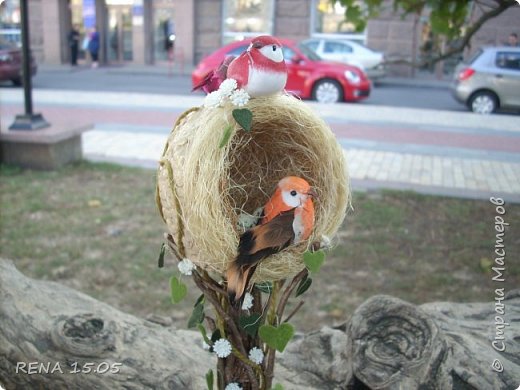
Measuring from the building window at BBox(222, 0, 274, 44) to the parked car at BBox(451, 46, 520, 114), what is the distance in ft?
33.0

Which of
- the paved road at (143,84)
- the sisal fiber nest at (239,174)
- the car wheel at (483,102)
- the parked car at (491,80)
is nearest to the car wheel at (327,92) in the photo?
the paved road at (143,84)

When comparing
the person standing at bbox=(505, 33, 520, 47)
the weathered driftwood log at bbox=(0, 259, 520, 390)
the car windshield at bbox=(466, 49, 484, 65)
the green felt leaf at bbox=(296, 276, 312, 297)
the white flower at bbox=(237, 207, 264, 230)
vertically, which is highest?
the person standing at bbox=(505, 33, 520, 47)

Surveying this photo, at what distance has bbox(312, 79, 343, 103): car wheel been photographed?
36.1 ft

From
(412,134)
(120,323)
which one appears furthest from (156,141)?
(120,323)

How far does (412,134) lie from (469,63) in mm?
2554

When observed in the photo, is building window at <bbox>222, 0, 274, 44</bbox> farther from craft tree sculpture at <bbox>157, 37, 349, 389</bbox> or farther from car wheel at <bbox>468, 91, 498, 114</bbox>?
craft tree sculpture at <bbox>157, 37, 349, 389</bbox>

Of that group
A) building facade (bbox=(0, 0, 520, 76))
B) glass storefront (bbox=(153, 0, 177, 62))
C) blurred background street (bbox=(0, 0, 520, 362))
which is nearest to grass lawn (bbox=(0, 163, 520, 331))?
blurred background street (bbox=(0, 0, 520, 362))

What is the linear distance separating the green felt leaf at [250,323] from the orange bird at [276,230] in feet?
0.45

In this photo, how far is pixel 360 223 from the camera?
508cm

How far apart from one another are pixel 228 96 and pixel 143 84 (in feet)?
50.9

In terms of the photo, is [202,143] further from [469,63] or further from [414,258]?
[469,63]

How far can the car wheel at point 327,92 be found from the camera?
11.0 m

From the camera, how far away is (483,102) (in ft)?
14.5

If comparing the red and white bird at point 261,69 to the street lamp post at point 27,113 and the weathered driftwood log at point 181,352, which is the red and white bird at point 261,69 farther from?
the street lamp post at point 27,113
